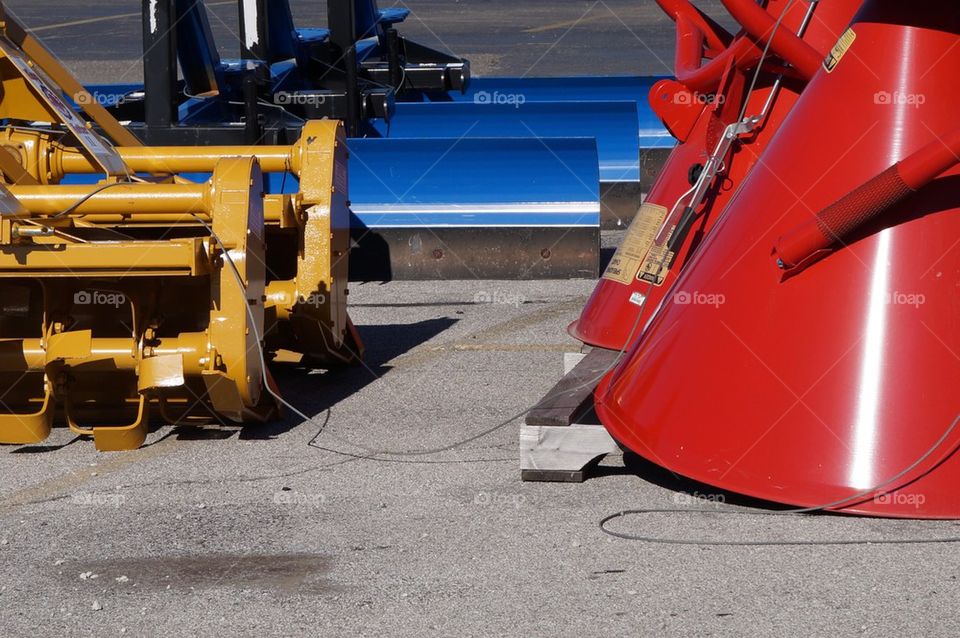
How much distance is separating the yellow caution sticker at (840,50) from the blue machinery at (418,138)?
3.21m

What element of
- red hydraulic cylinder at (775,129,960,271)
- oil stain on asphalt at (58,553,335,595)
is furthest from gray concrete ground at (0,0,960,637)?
red hydraulic cylinder at (775,129,960,271)

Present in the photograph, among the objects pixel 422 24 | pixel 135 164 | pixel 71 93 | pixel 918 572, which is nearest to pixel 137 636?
pixel 918 572

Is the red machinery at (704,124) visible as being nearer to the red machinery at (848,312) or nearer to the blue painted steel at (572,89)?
the red machinery at (848,312)

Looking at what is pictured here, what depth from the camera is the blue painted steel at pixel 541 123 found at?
10297mm

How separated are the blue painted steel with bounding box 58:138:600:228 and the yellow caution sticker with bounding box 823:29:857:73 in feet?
13.4

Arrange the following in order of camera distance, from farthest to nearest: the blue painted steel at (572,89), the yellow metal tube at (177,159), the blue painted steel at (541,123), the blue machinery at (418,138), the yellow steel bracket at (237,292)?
the blue painted steel at (572,89)
the blue painted steel at (541,123)
the blue machinery at (418,138)
the yellow metal tube at (177,159)
the yellow steel bracket at (237,292)

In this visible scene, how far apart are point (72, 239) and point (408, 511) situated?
1666 millimetres

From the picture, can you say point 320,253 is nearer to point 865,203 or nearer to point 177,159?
point 177,159

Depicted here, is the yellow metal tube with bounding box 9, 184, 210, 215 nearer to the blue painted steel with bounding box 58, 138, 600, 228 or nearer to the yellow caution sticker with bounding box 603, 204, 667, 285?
the yellow caution sticker with bounding box 603, 204, 667, 285

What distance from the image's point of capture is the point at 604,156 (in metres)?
10.3

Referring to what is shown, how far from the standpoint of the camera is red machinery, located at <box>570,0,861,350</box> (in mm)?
5332

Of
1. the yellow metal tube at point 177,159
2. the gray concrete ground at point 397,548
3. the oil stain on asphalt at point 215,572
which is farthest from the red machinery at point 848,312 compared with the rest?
the yellow metal tube at point 177,159

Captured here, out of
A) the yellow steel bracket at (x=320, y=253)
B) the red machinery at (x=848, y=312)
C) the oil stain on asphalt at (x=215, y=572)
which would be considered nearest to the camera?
the oil stain on asphalt at (x=215, y=572)

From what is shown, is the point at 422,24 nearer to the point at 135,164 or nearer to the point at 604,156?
the point at 604,156
